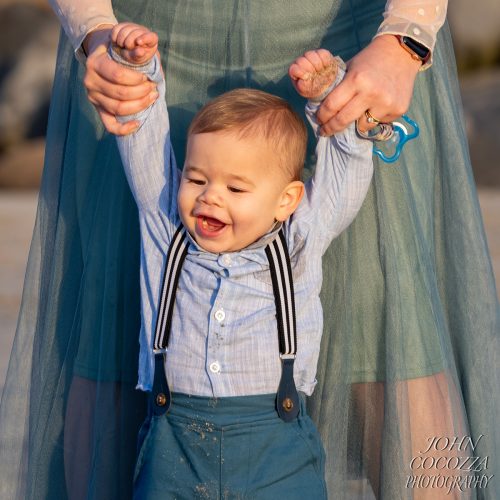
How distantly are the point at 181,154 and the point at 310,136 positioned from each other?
277mm

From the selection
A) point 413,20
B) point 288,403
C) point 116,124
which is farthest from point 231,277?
point 413,20

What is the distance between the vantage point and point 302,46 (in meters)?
2.30

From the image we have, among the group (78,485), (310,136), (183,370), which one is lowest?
(78,485)

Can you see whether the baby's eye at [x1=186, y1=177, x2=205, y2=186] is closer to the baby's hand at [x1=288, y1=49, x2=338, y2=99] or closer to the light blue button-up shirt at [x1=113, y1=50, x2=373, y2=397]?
the light blue button-up shirt at [x1=113, y1=50, x2=373, y2=397]

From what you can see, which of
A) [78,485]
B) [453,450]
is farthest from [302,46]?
[78,485]

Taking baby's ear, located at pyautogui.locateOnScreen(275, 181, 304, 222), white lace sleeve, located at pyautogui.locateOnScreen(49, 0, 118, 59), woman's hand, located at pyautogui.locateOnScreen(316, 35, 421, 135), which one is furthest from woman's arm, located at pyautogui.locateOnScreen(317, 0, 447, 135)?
white lace sleeve, located at pyautogui.locateOnScreen(49, 0, 118, 59)

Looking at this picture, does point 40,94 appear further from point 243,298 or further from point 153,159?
point 243,298

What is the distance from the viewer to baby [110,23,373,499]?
6.78 ft

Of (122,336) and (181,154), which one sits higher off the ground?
(181,154)

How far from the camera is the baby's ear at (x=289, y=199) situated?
2.12m

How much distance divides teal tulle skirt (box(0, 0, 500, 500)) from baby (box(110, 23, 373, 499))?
0.16m

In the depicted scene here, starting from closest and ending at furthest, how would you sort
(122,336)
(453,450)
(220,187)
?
(220,187), (453,450), (122,336)

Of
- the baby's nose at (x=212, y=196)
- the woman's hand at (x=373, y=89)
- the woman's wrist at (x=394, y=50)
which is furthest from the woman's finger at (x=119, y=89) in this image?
the woman's wrist at (x=394, y=50)

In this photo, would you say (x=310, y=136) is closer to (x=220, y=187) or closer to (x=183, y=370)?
(x=220, y=187)
